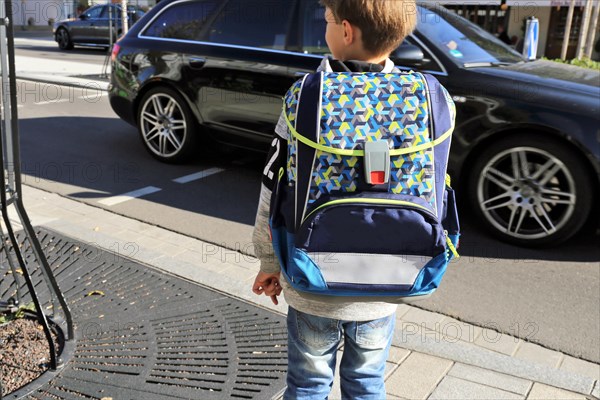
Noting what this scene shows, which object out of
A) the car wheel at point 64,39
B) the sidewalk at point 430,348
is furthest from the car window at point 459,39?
the car wheel at point 64,39

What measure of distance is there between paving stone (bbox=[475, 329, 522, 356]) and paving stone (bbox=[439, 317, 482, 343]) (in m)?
0.03

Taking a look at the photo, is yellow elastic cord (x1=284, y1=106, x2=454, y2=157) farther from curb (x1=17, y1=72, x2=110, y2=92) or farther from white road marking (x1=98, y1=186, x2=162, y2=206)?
curb (x1=17, y1=72, x2=110, y2=92)

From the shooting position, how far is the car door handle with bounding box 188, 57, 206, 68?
6.08 metres

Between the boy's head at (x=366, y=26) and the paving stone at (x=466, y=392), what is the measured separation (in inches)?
65.5

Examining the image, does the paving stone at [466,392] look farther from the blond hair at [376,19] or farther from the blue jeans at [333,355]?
the blond hair at [376,19]

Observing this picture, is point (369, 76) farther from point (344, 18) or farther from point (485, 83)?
point (485, 83)

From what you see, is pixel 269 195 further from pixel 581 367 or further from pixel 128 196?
pixel 128 196

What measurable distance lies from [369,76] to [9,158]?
1736 millimetres

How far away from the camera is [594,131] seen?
4.24 m

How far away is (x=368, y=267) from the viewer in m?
1.67

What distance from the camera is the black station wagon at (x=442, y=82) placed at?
439 centimetres

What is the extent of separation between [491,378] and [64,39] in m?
24.1

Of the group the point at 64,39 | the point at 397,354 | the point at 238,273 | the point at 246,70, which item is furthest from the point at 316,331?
the point at 64,39

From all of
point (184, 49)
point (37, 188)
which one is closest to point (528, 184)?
point (184, 49)
